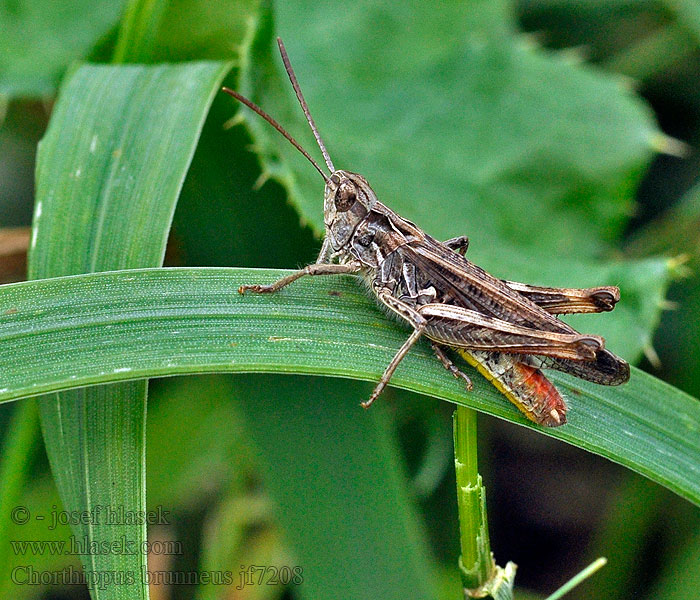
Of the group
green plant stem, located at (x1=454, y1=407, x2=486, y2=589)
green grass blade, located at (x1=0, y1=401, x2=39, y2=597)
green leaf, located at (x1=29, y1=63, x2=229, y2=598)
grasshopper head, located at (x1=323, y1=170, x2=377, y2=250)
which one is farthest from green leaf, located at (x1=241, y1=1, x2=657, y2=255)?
green grass blade, located at (x1=0, y1=401, x2=39, y2=597)

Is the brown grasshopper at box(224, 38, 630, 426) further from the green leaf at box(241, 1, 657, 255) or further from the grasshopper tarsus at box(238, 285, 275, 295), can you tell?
the green leaf at box(241, 1, 657, 255)

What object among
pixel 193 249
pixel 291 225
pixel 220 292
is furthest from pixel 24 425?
pixel 291 225

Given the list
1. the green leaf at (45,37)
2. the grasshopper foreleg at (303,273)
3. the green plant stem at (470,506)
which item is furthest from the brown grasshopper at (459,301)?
the green leaf at (45,37)

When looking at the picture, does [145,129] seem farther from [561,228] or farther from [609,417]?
[561,228]

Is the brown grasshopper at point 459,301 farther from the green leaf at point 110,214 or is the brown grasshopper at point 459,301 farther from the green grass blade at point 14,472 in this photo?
the green grass blade at point 14,472

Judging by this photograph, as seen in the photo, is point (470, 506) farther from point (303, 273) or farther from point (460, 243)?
point (460, 243)

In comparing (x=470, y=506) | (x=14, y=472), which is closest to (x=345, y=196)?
(x=470, y=506)
